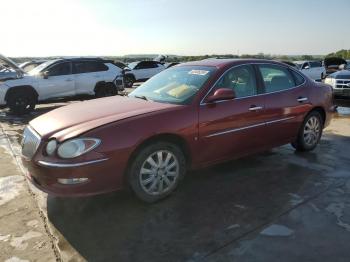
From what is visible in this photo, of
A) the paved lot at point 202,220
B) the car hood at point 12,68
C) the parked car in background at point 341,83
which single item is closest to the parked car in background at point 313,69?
the parked car in background at point 341,83

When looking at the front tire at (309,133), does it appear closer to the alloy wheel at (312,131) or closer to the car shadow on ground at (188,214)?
the alloy wheel at (312,131)

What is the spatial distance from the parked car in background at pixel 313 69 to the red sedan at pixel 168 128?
15.4 meters

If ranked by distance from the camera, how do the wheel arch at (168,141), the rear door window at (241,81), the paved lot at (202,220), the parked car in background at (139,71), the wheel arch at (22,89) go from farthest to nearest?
the parked car in background at (139,71) < the wheel arch at (22,89) < the rear door window at (241,81) < the wheel arch at (168,141) < the paved lot at (202,220)

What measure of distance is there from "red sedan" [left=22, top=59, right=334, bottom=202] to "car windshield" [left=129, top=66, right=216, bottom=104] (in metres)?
0.01

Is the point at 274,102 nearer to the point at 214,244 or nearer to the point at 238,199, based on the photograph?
the point at 238,199

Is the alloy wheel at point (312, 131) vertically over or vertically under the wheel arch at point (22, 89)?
under

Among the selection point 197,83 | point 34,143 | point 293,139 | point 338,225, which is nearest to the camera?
point 338,225

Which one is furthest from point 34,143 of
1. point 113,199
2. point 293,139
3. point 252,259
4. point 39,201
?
point 293,139

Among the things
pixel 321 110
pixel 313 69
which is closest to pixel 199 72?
pixel 321 110

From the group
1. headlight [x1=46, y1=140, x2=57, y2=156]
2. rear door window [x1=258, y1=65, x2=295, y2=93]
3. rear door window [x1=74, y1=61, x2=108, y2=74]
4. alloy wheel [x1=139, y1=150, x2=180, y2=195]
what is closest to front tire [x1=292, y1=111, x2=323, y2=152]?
rear door window [x1=258, y1=65, x2=295, y2=93]

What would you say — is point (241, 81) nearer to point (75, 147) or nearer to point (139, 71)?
point (75, 147)

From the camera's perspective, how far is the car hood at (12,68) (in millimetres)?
10594

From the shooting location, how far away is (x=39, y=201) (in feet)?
14.6

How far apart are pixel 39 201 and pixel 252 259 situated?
2553 millimetres
